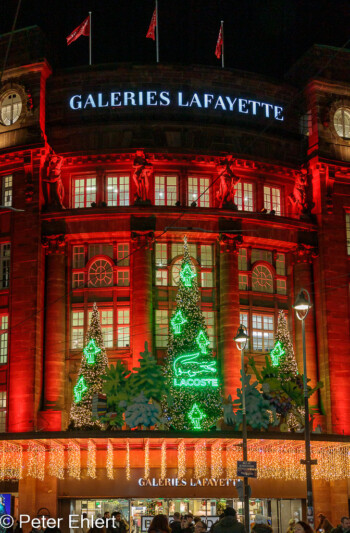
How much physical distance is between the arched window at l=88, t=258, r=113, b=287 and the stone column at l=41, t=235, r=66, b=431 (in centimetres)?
179

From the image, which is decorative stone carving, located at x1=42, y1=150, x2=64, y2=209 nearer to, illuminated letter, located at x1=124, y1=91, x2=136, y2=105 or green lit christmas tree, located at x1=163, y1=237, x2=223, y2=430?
illuminated letter, located at x1=124, y1=91, x2=136, y2=105

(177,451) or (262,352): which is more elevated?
(262,352)

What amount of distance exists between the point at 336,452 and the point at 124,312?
48.7ft

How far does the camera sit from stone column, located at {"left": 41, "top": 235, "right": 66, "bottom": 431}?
49.8 metres

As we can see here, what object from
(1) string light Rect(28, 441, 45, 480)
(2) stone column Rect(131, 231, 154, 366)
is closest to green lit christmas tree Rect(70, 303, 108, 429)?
(1) string light Rect(28, 441, 45, 480)

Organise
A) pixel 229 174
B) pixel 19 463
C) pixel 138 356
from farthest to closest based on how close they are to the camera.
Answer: pixel 229 174
pixel 138 356
pixel 19 463

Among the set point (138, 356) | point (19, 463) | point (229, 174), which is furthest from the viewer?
point (229, 174)

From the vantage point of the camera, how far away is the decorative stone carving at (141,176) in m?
52.9

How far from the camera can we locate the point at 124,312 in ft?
172

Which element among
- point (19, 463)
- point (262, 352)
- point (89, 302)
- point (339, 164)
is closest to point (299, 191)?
point (339, 164)

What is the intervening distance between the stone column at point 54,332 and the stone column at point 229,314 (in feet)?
30.8

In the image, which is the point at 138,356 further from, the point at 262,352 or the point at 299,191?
the point at 299,191

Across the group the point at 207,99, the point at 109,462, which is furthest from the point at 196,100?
the point at 109,462

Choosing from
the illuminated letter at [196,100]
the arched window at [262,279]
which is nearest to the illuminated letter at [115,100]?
the illuminated letter at [196,100]
